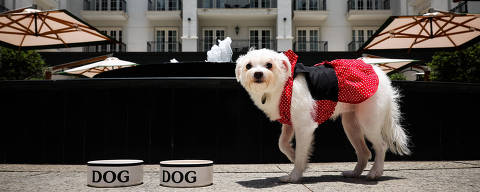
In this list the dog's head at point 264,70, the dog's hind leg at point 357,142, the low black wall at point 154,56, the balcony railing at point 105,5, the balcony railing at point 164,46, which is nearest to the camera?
the dog's head at point 264,70

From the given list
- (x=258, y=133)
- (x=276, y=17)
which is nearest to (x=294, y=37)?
(x=276, y=17)

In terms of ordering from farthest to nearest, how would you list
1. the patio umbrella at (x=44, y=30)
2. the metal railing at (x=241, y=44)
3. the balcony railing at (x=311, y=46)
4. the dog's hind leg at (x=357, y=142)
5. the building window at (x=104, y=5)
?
the building window at (x=104, y=5), the balcony railing at (x=311, y=46), the metal railing at (x=241, y=44), the patio umbrella at (x=44, y=30), the dog's hind leg at (x=357, y=142)

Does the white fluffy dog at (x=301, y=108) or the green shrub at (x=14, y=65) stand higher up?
the green shrub at (x=14, y=65)

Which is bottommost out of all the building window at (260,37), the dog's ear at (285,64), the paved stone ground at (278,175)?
the paved stone ground at (278,175)

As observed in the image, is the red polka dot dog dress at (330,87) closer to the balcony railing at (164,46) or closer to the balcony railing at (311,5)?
the balcony railing at (164,46)

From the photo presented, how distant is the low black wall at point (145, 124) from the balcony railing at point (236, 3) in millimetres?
25105

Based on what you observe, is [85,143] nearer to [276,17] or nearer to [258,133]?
[258,133]

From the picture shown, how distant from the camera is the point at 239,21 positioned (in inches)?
1209

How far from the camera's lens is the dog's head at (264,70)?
3527mm

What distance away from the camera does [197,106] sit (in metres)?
5.43

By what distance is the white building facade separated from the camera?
95.1 feet

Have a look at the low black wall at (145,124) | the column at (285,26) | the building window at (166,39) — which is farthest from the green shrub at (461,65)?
the building window at (166,39)

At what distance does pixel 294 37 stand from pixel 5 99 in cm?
2714

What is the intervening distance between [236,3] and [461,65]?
58.3 feet
